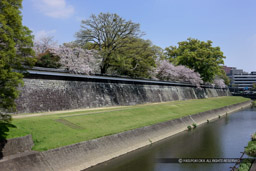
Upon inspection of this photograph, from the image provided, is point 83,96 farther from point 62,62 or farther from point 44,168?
point 44,168

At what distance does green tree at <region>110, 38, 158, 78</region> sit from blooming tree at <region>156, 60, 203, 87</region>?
1368 centimetres

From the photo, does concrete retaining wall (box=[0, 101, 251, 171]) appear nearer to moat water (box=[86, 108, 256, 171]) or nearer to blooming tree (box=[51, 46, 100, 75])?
moat water (box=[86, 108, 256, 171])

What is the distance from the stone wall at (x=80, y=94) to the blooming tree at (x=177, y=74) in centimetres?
1225

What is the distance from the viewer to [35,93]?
20844 millimetres

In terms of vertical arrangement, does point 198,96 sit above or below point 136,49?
below

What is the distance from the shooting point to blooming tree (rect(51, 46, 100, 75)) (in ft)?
94.2

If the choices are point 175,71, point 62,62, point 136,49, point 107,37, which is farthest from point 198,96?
point 62,62

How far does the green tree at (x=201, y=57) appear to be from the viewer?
64500mm

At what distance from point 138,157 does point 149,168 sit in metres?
2.13

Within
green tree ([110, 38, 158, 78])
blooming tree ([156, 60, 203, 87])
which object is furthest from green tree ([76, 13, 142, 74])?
blooming tree ([156, 60, 203, 87])

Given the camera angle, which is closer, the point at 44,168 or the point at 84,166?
the point at 44,168

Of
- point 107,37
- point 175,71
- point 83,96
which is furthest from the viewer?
point 175,71

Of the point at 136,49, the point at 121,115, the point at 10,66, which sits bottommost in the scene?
the point at 121,115

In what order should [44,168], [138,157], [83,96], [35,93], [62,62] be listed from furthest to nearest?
1. [62,62]
2. [83,96]
3. [35,93]
4. [138,157]
5. [44,168]
